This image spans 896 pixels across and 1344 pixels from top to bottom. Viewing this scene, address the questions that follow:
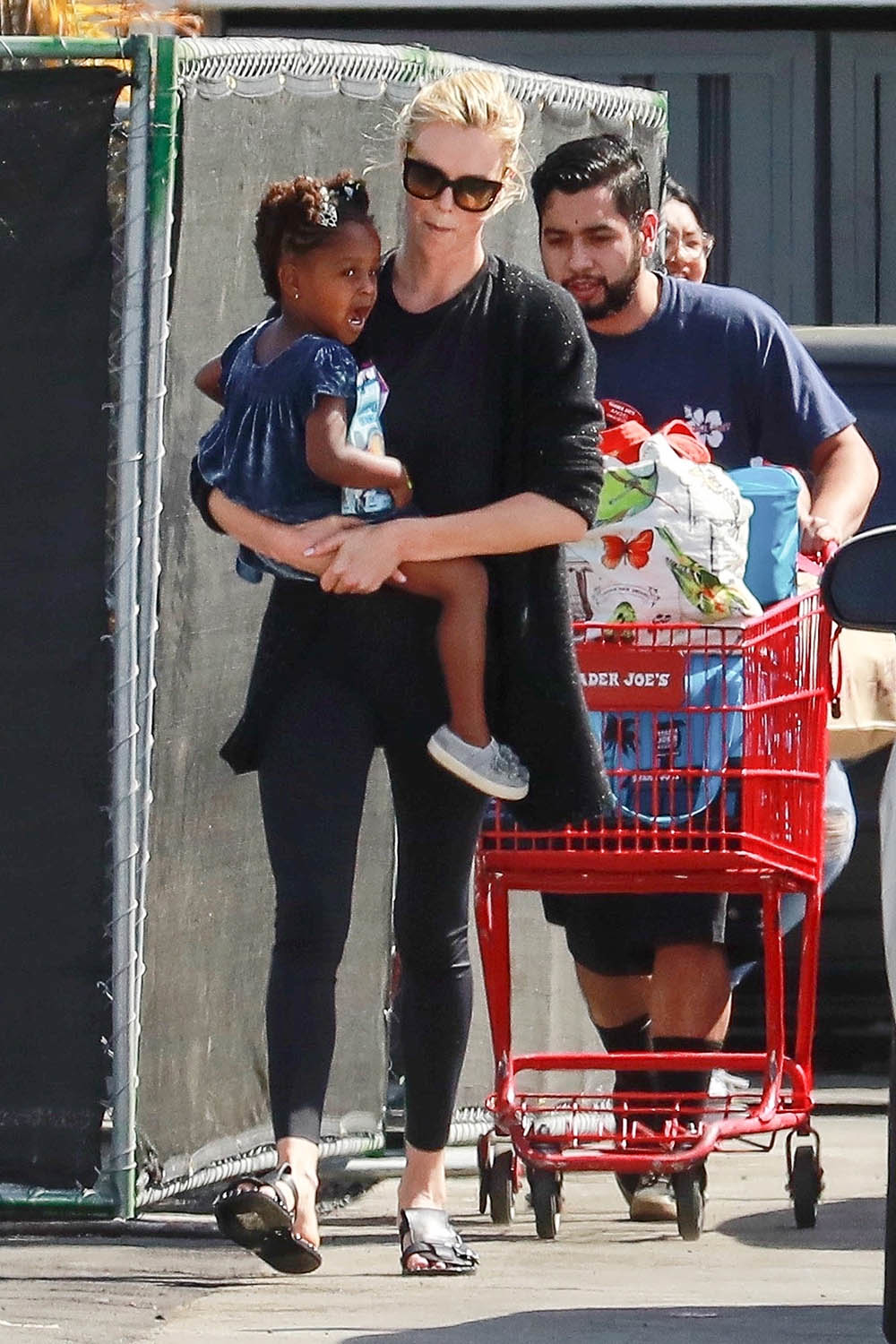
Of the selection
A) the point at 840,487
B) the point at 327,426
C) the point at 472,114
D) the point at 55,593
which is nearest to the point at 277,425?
the point at 327,426

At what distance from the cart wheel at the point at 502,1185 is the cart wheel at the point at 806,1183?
578mm

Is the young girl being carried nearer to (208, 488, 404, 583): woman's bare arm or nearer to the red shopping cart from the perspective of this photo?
(208, 488, 404, 583): woman's bare arm

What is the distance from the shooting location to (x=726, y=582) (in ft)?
18.0

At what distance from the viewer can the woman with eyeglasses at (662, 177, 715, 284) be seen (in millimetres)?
7699

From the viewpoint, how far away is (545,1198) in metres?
5.81

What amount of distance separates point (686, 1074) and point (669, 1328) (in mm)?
1215

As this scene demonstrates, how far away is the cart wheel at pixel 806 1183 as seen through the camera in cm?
592

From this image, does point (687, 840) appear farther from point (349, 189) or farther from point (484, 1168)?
point (349, 189)

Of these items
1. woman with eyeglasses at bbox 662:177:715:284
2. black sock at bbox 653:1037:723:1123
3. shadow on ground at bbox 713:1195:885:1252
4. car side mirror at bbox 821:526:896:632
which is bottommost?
shadow on ground at bbox 713:1195:885:1252

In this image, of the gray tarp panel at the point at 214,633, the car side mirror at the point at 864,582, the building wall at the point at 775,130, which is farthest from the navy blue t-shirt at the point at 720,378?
the building wall at the point at 775,130

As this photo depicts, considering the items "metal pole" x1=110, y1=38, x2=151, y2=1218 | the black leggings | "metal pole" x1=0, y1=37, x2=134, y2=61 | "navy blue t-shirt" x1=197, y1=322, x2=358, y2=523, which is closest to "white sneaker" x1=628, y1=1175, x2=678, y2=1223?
the black leggings

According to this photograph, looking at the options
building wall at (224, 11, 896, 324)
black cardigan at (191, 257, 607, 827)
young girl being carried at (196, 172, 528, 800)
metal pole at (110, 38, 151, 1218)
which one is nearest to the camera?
young girl being carried at (196, 172, 528, 800)

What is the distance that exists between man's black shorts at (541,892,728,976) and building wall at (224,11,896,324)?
4993 millimetres

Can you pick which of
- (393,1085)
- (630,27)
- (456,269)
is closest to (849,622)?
(456,269)
